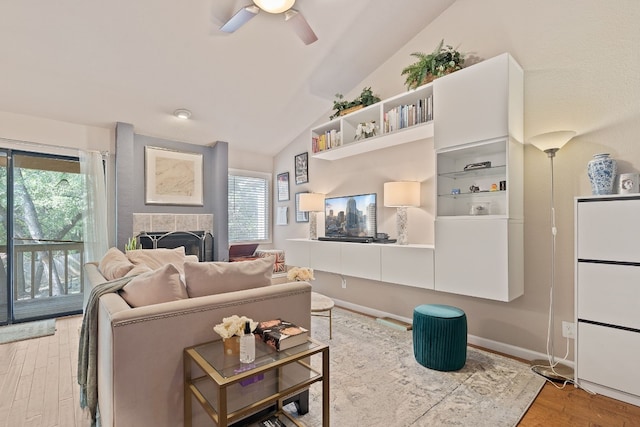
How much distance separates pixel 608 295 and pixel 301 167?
3.98m

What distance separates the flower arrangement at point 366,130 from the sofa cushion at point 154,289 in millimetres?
2685

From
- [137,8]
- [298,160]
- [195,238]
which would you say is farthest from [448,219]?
[195,238]

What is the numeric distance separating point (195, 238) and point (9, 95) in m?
2.62

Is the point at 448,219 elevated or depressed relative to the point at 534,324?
elevated

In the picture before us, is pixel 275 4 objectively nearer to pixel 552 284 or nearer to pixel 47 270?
pixel 552 284

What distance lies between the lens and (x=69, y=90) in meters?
3.34

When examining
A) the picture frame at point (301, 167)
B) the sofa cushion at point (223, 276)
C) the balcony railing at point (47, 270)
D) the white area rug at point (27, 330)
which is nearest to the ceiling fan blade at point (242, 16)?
the sofa cushion at point (223, 276)

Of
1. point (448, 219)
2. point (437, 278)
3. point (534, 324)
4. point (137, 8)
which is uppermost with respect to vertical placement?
point (137, 8)

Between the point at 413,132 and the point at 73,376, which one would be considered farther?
the point at 413,132

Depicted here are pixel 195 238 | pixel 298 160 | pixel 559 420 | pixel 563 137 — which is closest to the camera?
pixel 559 420

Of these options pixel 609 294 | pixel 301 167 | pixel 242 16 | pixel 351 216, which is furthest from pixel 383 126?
pixel 609 294

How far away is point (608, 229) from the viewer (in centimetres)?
202

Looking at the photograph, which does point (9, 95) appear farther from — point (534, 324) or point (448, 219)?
point (534, 324)

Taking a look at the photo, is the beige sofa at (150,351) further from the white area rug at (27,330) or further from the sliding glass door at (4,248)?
the sliding glass door at (4,248)
